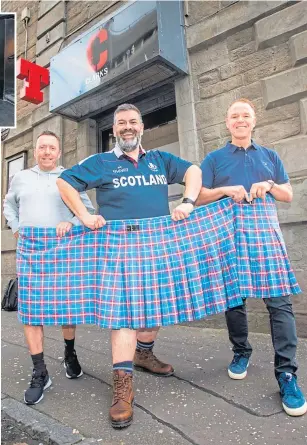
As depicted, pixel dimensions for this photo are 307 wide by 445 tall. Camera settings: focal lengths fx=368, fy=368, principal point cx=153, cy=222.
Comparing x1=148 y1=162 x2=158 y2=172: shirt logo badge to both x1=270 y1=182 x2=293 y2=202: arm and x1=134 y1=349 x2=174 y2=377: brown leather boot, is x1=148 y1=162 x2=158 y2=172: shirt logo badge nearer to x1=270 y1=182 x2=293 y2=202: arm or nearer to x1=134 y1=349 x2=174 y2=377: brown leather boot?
x1=270 y1=182 x2=293 y2=202: arm

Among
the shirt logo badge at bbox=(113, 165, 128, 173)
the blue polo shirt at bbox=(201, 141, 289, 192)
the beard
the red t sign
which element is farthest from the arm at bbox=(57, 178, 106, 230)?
the red t sign

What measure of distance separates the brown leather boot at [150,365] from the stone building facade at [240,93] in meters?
1.98

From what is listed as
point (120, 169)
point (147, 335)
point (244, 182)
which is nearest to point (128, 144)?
point (120, 169)

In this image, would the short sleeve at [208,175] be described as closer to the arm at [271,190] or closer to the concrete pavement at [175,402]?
the arm at [271,190]

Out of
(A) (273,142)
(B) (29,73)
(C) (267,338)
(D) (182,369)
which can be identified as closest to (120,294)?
(D) (182,369)

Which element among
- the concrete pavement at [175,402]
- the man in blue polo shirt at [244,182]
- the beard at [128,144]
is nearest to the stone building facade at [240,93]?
the concrete pavement at [175,402]

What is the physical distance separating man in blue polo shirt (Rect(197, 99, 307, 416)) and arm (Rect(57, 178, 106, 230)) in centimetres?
85

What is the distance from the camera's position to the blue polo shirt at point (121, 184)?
272 cm

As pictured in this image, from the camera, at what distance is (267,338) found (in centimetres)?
433

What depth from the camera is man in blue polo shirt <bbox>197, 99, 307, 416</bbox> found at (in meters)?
2.52

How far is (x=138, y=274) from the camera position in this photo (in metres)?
2.58

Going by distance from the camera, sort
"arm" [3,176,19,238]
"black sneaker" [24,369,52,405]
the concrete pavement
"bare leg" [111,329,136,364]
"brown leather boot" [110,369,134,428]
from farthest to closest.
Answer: "arm" [3,176,19,238] → "black sneaker" [24,369,52,405] → "bare leg" [111,329,136,364] → "brown leather boot" [110,369,134,428] → the concrete pavement

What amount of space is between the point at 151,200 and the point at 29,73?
644 centimetres

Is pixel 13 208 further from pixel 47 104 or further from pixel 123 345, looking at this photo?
pixel 47 104
